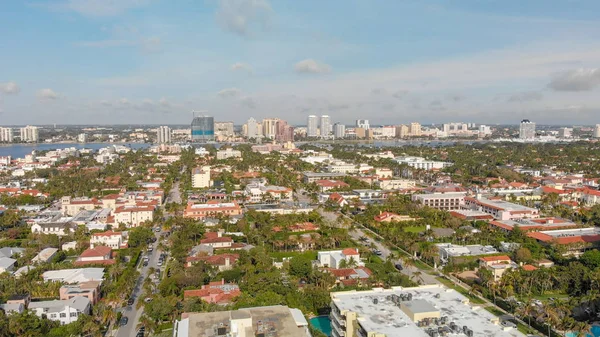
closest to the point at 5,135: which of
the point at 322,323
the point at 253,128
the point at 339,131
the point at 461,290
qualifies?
the point at 253,128

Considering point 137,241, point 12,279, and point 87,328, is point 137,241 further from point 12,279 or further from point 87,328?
point 87,328

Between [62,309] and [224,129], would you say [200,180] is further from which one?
[224,129]

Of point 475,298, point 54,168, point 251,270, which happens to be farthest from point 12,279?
point 54,168

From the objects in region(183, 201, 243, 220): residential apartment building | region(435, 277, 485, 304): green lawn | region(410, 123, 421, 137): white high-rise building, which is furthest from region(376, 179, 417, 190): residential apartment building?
region(410, 123, 421, 137): white high-rise building

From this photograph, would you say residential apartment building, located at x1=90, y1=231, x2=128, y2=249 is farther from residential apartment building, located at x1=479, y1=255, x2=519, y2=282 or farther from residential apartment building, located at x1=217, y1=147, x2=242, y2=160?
residential apartment building, located at x1=217, y1=147, x2=242, y2=160

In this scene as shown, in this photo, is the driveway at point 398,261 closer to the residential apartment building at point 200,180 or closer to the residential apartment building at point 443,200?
the residential apartment building at point 443,200
